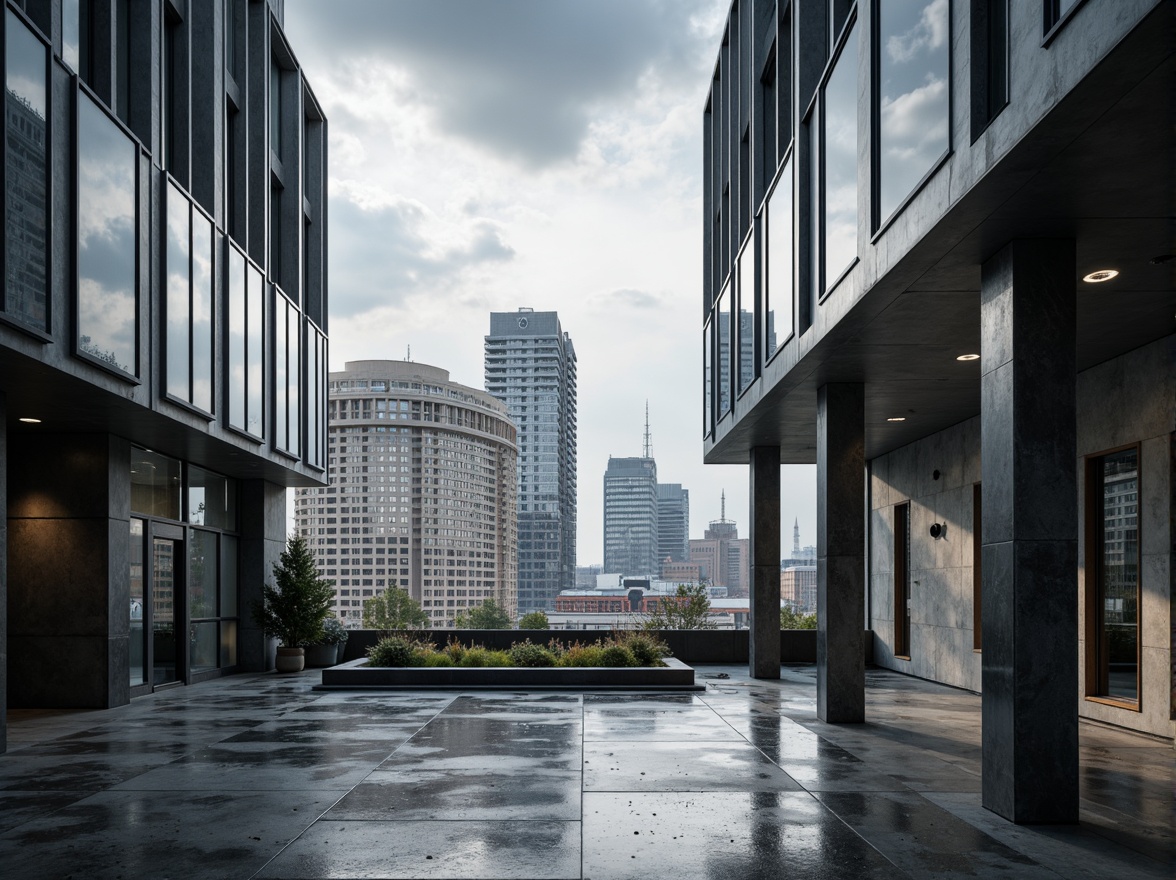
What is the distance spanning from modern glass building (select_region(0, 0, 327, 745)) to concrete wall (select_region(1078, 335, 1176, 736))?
14197 millimetres

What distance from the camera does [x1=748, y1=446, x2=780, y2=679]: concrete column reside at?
23047 mm

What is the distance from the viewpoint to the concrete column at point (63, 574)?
58.5 ft

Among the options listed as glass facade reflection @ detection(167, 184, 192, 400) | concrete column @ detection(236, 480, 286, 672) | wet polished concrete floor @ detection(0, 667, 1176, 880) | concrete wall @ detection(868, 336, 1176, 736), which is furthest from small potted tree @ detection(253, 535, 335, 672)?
concrete wall @ detection(868, 336, 1176, 736)

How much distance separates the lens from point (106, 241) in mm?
14258

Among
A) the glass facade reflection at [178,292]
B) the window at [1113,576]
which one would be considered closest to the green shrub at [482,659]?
the glass facade reflection at [178,292]

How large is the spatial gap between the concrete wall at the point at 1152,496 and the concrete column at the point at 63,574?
52.8ft

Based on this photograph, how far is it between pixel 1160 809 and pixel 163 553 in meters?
18.1

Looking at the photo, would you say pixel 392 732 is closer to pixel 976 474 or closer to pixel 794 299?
pixel 794 299

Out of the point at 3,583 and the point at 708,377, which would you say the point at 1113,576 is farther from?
the point at 3,583

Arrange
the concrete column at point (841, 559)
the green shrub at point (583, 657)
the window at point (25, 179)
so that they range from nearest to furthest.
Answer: the window at point (25, 179) → the concrete column at point (841, 559) → the green shrub at point (583, 657)

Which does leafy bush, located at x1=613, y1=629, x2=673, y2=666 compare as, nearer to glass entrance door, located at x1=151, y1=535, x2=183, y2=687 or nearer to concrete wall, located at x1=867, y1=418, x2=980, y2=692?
concrete wall, located at x1=867, y1=418, x2=980, y2=692

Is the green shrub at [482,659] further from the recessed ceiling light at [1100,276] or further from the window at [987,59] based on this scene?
the window at [987,59]

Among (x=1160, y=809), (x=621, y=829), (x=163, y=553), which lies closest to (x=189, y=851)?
(x=621, y=829)

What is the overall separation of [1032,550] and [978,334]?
485 cm
